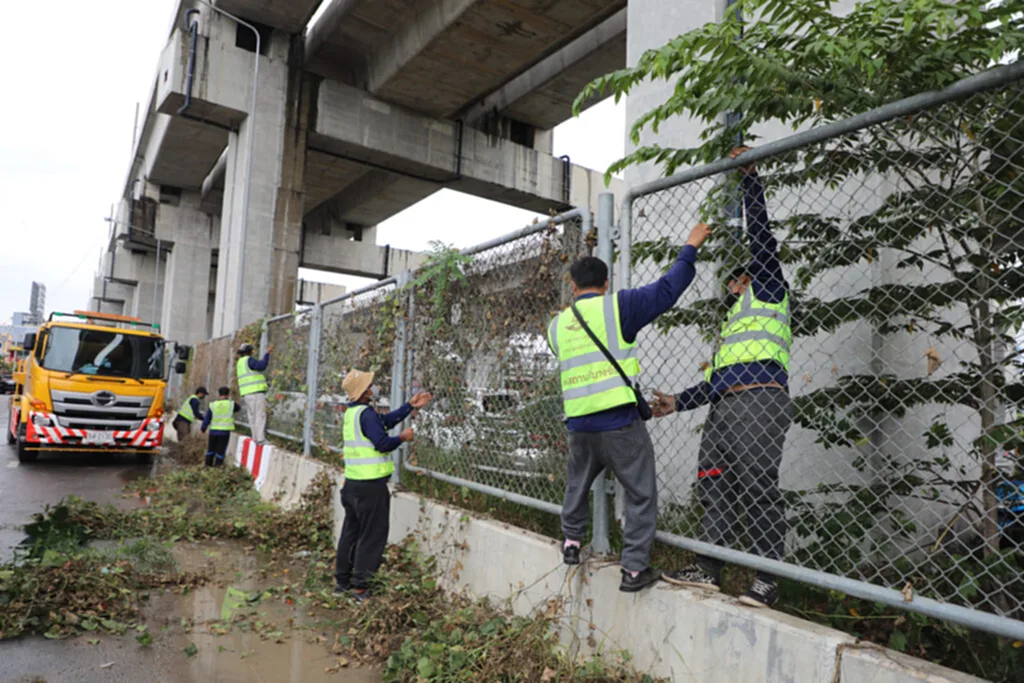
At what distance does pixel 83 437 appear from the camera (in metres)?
12.1

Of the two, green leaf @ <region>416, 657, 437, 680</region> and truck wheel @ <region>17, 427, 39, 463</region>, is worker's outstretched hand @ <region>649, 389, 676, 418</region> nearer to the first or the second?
green leaf @ <region>416, 657, 437, 680</region>

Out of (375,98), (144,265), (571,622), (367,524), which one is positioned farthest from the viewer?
(144,265)

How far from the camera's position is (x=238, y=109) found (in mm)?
17797

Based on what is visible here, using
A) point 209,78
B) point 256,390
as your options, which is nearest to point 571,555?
point 256,390

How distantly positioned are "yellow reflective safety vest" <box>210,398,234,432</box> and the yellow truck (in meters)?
2.52

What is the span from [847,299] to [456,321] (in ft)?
9.73

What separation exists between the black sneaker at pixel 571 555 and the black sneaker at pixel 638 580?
1.03 feet

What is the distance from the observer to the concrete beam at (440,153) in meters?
18.8

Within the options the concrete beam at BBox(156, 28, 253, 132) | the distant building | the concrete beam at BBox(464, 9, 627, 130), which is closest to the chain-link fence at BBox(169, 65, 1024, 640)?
the concrete beam at BBox(464, 9, 627, 130)

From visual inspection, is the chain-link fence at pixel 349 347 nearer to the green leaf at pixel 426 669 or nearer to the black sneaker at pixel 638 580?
the green leaf at pixel 426 669

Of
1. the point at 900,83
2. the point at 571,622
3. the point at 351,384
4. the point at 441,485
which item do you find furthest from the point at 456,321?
the point at 900,83

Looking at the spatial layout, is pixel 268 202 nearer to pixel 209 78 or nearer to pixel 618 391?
pixel 209 78

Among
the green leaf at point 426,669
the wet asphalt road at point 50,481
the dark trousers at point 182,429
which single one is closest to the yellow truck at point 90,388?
the wet asphalt road at point 50,481

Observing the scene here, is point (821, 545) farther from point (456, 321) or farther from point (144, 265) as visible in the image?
point (144, 265)
